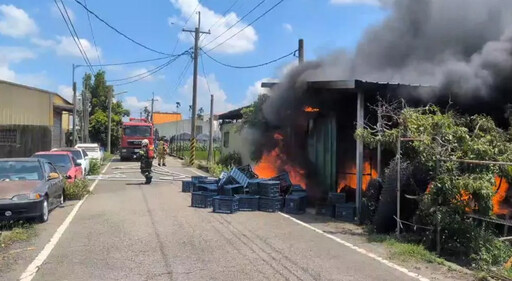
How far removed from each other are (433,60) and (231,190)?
7.08 meters

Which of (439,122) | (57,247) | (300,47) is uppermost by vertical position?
(300,47)

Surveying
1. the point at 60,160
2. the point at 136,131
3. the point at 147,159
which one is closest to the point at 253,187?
the point at 147,159

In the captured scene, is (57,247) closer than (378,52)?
Yes

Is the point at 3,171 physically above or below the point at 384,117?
below

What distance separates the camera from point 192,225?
9.97 meters

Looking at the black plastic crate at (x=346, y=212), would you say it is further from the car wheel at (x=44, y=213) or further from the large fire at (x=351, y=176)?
the car wheel at (x=44, y=213)

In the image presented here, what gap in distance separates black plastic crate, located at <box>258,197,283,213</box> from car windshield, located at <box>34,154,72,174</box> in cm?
715

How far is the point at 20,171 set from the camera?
1082 cm

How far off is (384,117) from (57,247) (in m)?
7.36

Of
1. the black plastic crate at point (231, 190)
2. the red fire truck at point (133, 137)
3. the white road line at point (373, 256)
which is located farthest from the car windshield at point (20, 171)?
the red fire truck at point (133, 137)

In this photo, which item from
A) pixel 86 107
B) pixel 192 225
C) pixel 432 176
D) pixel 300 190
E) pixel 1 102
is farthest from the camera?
pixel 86 107

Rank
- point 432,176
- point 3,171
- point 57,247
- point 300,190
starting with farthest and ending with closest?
point 300,190 → point 3,171 → point 432,176 → point 57,247

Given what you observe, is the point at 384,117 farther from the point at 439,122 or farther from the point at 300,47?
the point at 300,47

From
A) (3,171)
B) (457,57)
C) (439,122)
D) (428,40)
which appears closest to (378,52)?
(428,40)
